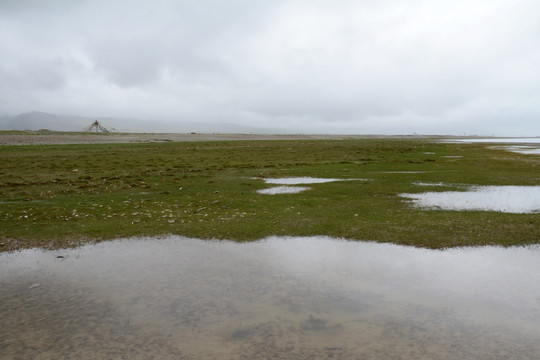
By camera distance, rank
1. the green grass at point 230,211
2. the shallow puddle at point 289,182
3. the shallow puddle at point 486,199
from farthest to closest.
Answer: the shallow puddle at point 289,182
the shallow puddle at point 486,199
the green grass at point 230,211

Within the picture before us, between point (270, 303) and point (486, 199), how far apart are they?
15.3 m

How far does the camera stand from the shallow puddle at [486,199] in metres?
16.7

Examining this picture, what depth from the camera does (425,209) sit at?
16328mm

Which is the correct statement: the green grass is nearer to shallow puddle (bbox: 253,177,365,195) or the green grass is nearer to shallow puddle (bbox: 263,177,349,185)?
shallow puddle (bbox: 253,177,365,195)

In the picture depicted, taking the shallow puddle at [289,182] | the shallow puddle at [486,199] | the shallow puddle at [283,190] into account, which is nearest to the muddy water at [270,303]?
the shallow puddle at [486,199]

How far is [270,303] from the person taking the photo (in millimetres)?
7773

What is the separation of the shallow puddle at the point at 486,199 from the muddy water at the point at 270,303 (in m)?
6.07

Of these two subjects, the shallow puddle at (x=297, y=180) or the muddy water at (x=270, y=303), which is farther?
the shallow puddle at (x=297, y=180)

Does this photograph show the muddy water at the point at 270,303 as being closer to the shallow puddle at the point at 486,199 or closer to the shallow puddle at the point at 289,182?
the shallow puddle at the point at 486,199

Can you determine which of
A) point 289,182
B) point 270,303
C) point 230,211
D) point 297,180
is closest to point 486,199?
point 289,182

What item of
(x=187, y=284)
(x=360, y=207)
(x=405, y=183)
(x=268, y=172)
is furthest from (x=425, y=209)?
(x=268, y=172)

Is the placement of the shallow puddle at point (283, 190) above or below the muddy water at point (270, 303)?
above

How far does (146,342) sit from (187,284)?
2399 millimetres

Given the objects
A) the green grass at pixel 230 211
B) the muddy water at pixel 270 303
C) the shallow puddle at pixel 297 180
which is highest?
the shallow puddle at pixel 297 180
